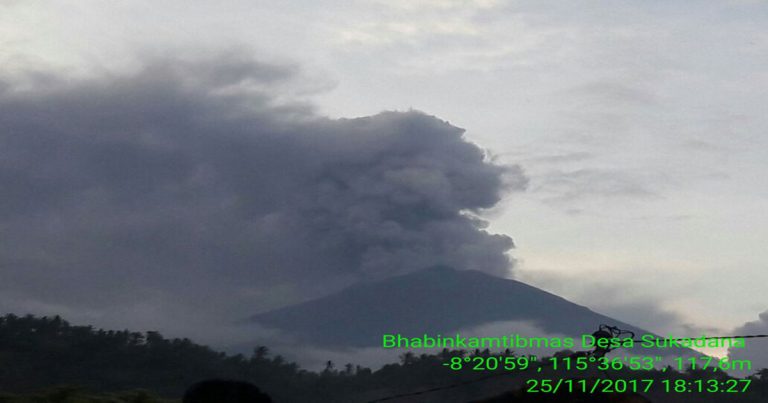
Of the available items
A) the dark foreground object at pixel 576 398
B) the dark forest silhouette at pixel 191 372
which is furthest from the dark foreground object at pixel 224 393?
the dark forest silhouette at pixel 191 372

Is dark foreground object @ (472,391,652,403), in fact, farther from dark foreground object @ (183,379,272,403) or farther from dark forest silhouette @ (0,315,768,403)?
dark forest silhouette @ (0,315,768,403)

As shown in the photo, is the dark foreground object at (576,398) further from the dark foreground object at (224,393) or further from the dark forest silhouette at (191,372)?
the dark forest silhouette at (191,372)

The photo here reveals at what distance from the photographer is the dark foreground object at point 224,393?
2195cm

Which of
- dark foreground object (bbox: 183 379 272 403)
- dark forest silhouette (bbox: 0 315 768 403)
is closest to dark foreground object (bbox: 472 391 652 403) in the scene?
dark foreground object (bbox: 183 379 272 403)

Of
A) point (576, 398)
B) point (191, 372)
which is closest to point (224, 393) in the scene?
point (576, 398)

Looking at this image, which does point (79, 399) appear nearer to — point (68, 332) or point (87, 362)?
point (87, 362)

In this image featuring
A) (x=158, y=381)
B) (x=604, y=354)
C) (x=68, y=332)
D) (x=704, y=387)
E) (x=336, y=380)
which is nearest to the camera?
(x=604, y=354)

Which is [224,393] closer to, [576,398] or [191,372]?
[576,398]

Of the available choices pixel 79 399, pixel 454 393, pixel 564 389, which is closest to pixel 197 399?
pixel 79 399

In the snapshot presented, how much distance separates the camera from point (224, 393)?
72.1 ft

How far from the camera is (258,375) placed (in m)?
148

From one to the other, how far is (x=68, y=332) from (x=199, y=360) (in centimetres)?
3384

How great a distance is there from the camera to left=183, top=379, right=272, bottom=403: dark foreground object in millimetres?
21953

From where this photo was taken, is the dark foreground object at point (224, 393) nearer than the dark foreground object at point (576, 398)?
Yes
